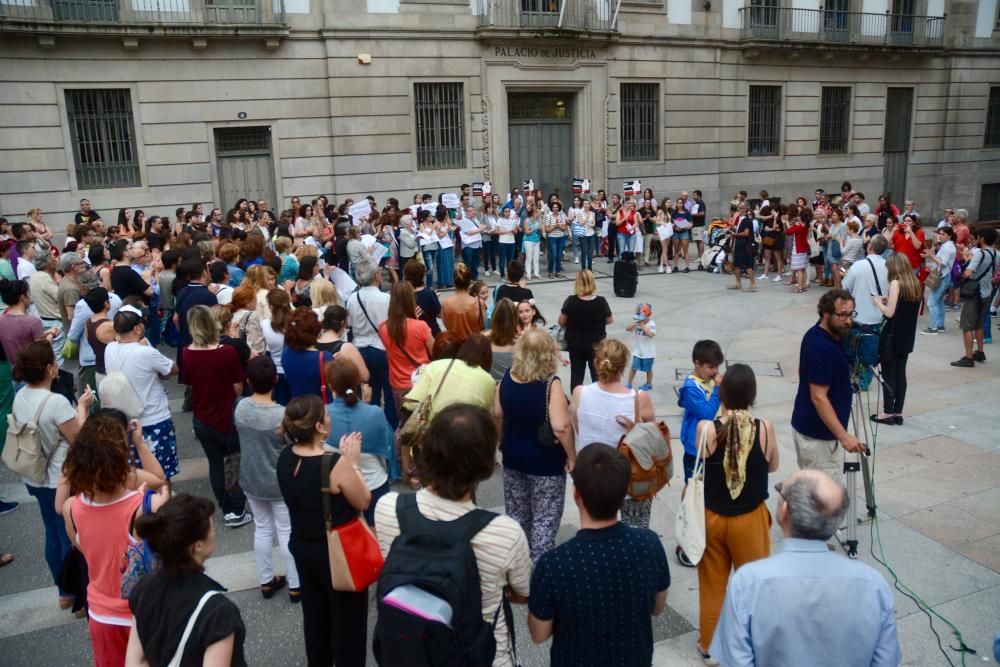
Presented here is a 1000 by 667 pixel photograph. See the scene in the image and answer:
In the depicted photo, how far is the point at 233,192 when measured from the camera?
61.2ft

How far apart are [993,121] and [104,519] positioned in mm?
33931

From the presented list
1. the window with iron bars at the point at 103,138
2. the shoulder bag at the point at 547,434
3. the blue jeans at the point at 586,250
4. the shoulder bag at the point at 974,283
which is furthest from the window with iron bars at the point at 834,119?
the shoulder bag at the point at 547,434

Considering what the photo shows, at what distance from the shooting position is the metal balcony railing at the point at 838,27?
23.9 meters

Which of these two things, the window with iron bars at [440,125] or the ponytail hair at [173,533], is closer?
the ponytail hair at [173,533]

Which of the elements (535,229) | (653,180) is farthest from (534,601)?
(653,180)

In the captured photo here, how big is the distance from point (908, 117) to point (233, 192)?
23182 millimetres

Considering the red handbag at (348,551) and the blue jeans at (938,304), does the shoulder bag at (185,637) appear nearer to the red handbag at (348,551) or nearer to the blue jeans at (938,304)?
the red handbag at (348,551)

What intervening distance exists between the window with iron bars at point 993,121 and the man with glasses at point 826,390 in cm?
2932

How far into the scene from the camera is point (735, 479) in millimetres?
4137

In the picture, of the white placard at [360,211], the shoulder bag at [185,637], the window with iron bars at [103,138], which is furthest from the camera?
the window with iron bars at [103,138]

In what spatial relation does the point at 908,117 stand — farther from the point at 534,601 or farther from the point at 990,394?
the point at 534,601

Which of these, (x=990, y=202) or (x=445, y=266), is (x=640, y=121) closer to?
(x=445, y=266)

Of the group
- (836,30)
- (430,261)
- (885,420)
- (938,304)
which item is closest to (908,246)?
(938,304)

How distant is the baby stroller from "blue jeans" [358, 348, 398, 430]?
11599mm
